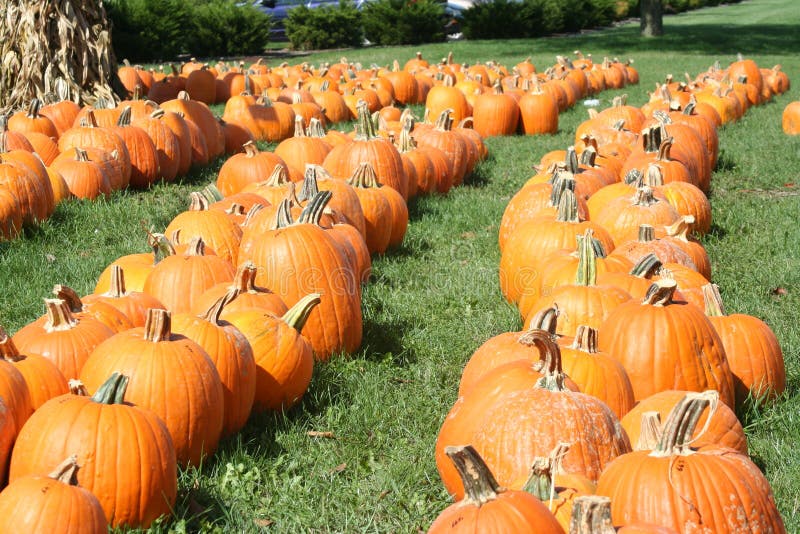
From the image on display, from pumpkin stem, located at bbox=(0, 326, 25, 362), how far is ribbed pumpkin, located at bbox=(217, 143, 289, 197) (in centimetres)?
376

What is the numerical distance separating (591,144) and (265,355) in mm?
4573

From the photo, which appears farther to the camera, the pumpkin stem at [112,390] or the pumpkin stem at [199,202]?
the pumpkin stem at [199,202]

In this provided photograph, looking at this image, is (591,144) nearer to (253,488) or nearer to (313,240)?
(313,240)

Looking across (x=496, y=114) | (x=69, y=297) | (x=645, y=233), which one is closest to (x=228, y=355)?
(x=69, y=297)

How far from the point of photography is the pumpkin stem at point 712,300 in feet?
13.0

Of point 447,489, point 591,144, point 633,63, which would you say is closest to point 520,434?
point 447,489

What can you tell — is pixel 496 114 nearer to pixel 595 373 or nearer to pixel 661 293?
pixel 661 293

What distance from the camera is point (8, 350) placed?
3168 millimetres

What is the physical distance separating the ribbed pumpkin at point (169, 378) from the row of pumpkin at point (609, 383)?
0.87 metres

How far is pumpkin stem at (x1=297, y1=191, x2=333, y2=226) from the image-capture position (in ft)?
15.3

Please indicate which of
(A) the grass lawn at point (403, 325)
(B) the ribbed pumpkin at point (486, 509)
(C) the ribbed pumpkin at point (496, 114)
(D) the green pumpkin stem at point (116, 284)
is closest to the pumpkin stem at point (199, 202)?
(A) the grass lawn at point (403, 325)

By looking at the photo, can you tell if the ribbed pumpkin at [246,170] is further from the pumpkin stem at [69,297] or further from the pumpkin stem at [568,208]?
the pumpkin stem at [69,297]

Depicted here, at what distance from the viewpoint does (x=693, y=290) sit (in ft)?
13.9

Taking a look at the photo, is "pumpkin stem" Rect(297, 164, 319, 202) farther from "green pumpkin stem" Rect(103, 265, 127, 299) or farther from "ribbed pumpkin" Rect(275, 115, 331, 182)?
"ribbed pumpkin" Rect(275, 115, 331, 182)
